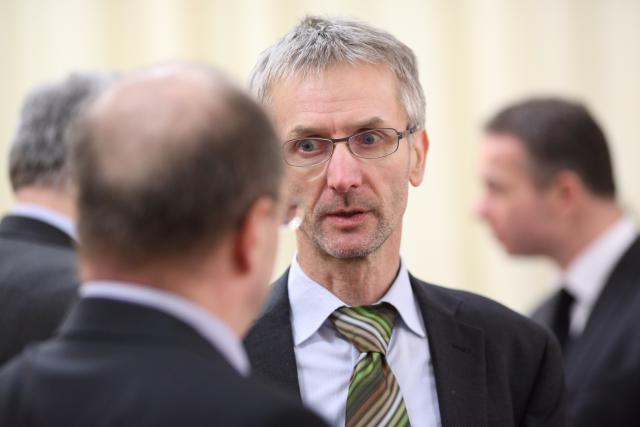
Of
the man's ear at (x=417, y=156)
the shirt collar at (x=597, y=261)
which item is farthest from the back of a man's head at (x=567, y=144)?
the man's ear at (x=417, y=156)

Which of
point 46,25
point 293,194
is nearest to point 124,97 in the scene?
point 293,194

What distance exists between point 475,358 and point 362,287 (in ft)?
0.84

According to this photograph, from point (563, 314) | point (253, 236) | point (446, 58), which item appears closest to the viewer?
point (253, 236)

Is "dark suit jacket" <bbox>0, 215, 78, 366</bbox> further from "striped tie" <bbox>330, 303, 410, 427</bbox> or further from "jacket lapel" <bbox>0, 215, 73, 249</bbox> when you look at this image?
"striped tie" <bbox>330, 303, 410, 427</bbox>

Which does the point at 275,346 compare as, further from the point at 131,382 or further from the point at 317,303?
the point at 131,382

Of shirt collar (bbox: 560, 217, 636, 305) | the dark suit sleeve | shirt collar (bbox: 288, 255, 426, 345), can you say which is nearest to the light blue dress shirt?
shirt collar (bbox: 288, 255, 426, 345)

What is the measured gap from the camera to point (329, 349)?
1.85m

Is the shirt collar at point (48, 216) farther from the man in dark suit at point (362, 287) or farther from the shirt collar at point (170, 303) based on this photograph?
the shirt collar at point (170, 303)

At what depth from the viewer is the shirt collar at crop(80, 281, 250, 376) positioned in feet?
3.72

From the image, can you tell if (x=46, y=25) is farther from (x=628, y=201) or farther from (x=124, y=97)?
(x=124, y=97)

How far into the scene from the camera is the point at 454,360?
6.17 feet

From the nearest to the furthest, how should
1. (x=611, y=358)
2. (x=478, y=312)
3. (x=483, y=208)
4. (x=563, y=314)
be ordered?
1. (x=478, y=312)
2. (x=611, y=358)
3. (x=563, y=314)
4. (x=483, y=208)

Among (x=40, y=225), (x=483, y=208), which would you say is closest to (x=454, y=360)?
(x=40, y=225)

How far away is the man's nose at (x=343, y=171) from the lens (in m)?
1.86
